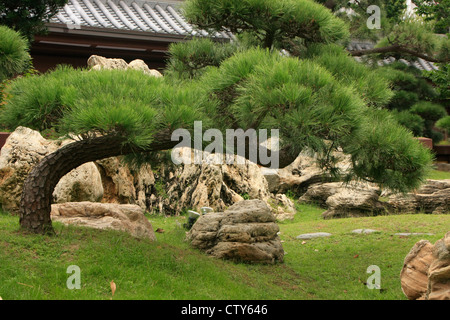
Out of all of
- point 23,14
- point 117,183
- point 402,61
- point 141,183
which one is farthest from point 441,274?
point 402,61

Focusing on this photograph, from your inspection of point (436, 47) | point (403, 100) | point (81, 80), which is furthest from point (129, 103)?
point (403, 100)

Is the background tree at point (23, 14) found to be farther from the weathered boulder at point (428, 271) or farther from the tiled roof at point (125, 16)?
the weathered boulder at point (428, 271)

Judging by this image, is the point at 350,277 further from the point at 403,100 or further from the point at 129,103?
the point at 403,100

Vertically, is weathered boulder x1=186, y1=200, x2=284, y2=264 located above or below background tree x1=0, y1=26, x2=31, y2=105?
below

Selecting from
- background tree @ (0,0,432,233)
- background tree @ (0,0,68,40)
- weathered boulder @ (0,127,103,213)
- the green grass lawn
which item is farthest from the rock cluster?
background tree @ (0,0,68,40)

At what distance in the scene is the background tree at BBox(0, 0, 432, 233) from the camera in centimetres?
462

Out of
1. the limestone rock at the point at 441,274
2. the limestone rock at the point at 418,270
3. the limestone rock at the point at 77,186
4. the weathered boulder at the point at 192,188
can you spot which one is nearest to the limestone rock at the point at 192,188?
the weathered boulder at the point at 192,188

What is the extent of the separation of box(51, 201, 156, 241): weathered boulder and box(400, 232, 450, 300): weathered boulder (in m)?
3.11

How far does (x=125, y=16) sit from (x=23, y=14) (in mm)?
4138

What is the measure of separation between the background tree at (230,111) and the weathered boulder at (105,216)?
36.4 inches

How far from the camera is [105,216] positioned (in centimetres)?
648

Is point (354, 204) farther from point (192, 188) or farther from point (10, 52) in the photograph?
point (10, 52)

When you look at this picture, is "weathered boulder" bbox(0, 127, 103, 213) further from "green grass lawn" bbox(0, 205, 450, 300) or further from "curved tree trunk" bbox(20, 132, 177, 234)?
"curved tree trunk" bbox(20, 132, 177, 234)

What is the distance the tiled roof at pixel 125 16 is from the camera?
12.0 meters
